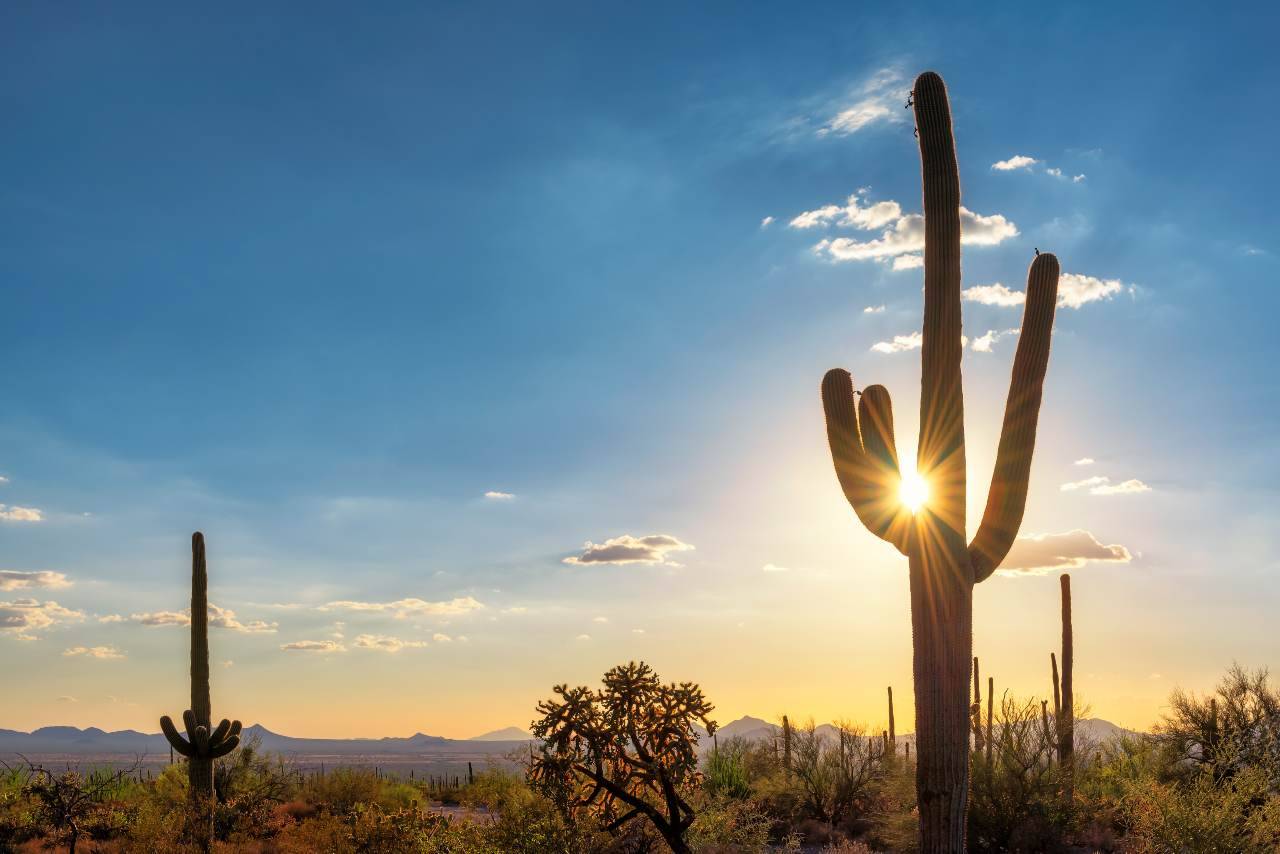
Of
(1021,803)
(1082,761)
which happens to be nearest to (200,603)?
(1021,803)

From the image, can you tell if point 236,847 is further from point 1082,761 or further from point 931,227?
point 1082,761

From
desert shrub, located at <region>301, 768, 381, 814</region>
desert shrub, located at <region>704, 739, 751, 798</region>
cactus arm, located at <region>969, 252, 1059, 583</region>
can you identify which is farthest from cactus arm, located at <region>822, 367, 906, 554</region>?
desert shrub, located at <region>301, 768, 381, 814</region>

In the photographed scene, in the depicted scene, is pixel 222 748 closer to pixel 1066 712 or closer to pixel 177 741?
pixel 177 741

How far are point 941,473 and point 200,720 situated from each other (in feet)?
54.4

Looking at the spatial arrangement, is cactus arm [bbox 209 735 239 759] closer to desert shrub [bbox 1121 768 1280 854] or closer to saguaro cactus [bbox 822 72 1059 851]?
saguaro cactus [bbox 822 72 1059 851]

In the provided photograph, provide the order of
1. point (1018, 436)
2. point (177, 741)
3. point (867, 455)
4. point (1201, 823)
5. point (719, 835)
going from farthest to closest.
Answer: point (177, 741) → point (1201, 823) → point (719, 835) → point (867, 455) → point (1018, 436)

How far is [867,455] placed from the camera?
1368 cm

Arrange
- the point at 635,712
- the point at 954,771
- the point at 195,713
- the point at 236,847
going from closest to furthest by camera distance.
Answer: the point at 635,712
the point at 954,771
the point at 236,847
the point at 195,713

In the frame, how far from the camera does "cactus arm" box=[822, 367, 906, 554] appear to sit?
43.8ft

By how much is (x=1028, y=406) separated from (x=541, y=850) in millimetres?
7219

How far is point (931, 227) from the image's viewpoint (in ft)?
44.3

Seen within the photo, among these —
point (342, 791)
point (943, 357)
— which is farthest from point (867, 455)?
point (342, 791)

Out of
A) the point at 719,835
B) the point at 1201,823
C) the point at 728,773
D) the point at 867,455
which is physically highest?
the point at 867,455

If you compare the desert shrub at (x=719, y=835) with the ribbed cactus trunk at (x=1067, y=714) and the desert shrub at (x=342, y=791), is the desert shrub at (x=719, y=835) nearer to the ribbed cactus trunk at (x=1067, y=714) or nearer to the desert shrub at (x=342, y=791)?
the ribbed cactus trunk at (x=1067, y=714)
